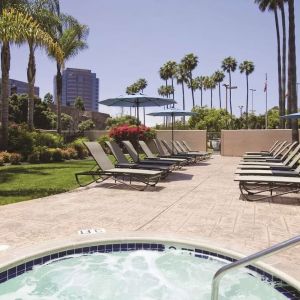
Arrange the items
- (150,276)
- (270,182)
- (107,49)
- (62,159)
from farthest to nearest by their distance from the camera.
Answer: (107,49)
(62,159)
(270,182)
(150,276)

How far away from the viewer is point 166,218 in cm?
664

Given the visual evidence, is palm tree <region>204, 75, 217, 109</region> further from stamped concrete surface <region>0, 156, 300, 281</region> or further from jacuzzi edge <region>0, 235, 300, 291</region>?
jacuzzi edge <region>0, 235, 300, 291</region>

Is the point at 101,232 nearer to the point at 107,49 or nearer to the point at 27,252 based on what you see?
the point at 27,252

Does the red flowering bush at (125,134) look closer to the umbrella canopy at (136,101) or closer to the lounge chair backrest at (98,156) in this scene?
the umbrella canopy at (136,101)

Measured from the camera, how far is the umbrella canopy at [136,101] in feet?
41.7

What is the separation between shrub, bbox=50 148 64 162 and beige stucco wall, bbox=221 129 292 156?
11.1 m

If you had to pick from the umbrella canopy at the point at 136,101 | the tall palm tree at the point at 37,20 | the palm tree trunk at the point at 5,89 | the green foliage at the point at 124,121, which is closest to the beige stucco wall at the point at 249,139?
the green foliage at the point at 124,121

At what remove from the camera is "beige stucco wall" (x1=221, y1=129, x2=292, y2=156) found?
23.4m

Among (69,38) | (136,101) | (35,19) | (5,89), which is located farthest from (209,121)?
(136,101)

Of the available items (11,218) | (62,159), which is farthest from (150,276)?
(62,159)

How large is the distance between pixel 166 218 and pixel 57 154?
46.6 ft

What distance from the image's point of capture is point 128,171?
9703mm

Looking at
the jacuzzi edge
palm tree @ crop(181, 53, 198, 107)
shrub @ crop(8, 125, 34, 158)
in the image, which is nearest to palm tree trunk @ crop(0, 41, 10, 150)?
shrub @ crop(8, 125, 34, 158)

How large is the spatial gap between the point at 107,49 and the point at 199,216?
2297 centimetres
